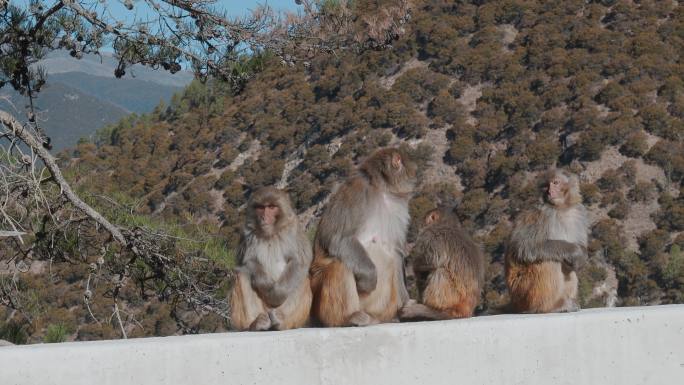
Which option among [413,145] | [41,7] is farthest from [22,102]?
[413,145]

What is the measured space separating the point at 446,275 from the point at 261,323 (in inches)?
52.3

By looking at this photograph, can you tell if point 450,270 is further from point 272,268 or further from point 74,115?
point 74,115

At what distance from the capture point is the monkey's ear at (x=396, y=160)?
5902 mm

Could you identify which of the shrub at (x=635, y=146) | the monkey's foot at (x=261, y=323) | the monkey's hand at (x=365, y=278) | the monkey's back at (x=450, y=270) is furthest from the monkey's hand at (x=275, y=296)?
the shrub at (x=635, y=146)

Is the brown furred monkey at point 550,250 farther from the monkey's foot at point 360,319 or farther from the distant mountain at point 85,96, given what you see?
the distant mountain at point 85,96

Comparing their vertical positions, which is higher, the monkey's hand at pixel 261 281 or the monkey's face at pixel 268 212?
the monkey's face at pixel 268 212

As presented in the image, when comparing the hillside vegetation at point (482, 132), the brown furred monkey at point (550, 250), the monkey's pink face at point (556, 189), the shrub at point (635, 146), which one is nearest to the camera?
the brown furred monkey at point (550, 250)

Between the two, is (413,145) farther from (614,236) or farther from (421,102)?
(614,236)

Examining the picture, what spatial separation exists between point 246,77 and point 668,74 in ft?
75.3

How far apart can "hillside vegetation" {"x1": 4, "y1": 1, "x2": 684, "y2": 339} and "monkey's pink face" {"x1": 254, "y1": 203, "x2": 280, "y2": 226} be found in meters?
11.4

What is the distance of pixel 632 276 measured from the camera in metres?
20.2

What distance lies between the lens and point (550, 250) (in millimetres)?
6152

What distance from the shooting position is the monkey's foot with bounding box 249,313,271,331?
17.3ft

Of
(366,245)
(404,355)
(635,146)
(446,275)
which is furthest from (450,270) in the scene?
(635,146)
